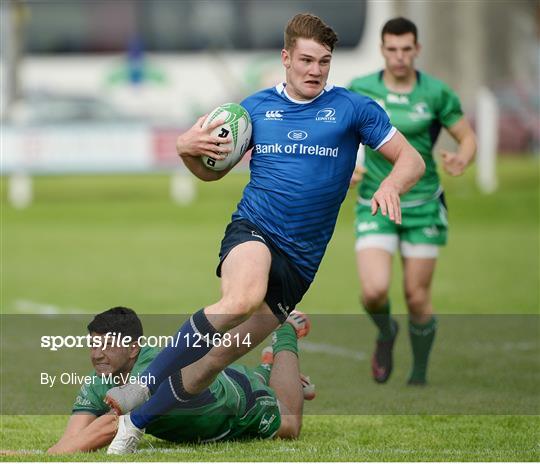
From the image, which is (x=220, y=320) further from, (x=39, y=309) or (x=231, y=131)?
(x=39, y=309)

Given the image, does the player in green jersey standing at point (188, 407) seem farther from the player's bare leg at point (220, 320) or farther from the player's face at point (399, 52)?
the player's face at point (399, 52)

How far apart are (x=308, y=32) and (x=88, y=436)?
7.63 feet

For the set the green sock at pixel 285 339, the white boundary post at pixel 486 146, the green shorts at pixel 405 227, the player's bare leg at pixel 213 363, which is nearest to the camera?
the player's bare leg at pixel 213 363

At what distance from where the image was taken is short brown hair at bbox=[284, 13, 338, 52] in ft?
23.4

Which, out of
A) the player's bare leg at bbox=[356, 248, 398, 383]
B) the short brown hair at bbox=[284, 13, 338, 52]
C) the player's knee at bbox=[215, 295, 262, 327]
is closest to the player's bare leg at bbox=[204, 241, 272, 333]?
the player's knee at bbox=[215, 295, 262, 327]

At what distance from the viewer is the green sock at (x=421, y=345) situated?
9625 millimetres

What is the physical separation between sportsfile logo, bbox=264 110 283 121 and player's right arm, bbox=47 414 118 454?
5.63 ft

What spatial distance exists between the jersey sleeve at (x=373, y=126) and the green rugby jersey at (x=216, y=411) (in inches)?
55.6

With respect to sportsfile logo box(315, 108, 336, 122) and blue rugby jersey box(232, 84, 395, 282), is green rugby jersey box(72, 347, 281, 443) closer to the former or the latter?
blue rugby jersey box(232, 84, 395, 282)

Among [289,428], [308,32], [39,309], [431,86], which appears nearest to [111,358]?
[289,428]

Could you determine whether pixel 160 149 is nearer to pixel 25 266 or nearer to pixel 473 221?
pixel 473 221

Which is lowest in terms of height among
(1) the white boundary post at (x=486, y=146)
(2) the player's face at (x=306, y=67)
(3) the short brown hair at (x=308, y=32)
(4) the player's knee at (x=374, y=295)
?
(1) the white boundary post at (x=486, y=146)

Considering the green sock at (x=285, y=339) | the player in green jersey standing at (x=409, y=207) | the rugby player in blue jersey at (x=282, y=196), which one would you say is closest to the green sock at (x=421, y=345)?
the player in green jersey standing at (x=409, y=207)

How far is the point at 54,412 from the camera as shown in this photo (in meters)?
8.52
